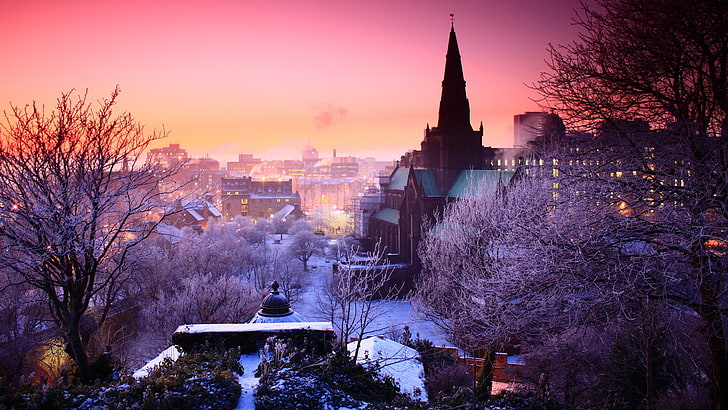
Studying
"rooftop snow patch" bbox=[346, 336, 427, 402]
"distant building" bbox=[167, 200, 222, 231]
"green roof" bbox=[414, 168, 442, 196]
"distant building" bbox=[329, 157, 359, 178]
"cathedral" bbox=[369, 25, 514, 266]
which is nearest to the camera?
"rooftop snow patch" bbox=[346, 336, 427, 402]

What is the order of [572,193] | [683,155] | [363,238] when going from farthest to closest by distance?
[363,238] < [572,193] < [683,155]

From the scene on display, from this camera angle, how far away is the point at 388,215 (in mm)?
46906

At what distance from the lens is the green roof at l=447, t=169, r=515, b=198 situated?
3011 cm

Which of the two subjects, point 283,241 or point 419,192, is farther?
point 283,241

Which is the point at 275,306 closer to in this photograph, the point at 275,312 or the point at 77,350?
the point at 275,312

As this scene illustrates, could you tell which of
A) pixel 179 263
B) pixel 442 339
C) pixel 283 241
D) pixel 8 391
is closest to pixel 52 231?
pixel 8 391

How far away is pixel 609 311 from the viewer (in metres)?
7.57

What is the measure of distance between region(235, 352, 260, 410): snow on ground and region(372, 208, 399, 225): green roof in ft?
110

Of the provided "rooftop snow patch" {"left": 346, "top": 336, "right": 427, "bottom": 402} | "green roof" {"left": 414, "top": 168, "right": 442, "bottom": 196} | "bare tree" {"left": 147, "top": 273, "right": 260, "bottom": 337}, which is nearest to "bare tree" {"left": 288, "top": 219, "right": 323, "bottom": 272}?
"green roof" {"left": 414, "top": 168, "right": 442, "bottom": 196}

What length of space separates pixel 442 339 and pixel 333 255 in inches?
1234

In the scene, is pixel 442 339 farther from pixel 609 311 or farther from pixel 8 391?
pixel 8 391

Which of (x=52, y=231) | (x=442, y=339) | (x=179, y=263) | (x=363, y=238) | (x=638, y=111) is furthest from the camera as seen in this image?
(x=363, y=238)

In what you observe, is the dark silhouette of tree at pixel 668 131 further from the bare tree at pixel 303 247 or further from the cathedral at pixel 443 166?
the bare tree at pixel 303 247

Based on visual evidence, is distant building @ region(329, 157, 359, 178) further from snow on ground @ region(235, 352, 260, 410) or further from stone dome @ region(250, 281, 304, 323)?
snow on ground @ region(235, 352, 260, 410)
